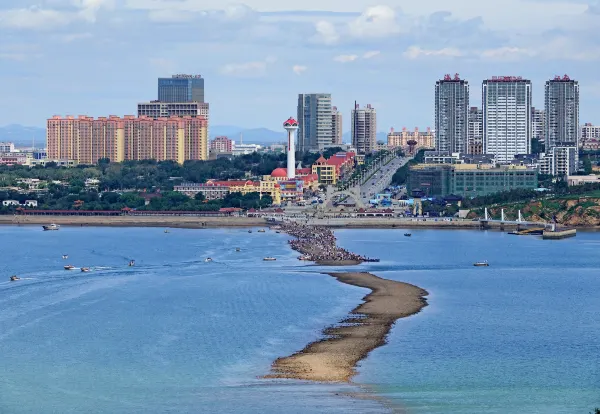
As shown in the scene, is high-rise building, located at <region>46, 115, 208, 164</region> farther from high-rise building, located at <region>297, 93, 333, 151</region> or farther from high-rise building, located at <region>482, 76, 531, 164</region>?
high-rise building, located at <region>482, 76, 531, 164</region>

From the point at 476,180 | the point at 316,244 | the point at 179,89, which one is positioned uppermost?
the point at 179,89

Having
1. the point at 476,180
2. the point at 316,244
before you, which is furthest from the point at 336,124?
the point at 316,244

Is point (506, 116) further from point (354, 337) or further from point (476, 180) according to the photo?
point (354, 337)

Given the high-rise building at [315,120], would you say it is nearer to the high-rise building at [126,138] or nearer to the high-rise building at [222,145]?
the high-rise building at [126,138]

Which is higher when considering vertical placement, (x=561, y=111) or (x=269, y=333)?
(x=561, y=111)

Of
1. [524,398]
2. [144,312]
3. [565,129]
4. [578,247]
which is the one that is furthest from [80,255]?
[565,129]

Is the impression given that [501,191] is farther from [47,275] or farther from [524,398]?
[524,398]
